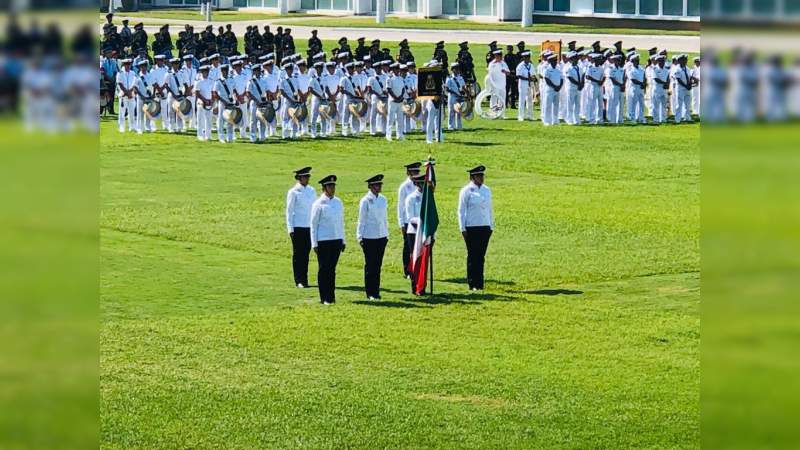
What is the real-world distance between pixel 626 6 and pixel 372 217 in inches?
2130

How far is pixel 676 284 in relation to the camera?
1917 cm

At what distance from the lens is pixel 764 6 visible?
7.75 ft

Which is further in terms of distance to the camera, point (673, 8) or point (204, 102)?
point (673, 8)

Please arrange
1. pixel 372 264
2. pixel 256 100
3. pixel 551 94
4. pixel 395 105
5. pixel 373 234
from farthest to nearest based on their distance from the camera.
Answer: pixel 551 94 → pixel 395 105 → pixel 256 100 → pixel 373 234 → pixel 372 264

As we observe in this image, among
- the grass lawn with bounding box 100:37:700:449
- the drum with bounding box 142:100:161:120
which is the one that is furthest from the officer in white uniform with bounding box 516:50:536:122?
the grass lawn with bounding box 100:37:700:449

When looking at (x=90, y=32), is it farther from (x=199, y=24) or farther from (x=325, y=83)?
(x=199, y=24)

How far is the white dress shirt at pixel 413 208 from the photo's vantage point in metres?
18.8

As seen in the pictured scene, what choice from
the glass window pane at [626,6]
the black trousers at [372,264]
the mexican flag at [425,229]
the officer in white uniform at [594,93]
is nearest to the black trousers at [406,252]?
the mexican flag at [425,229]

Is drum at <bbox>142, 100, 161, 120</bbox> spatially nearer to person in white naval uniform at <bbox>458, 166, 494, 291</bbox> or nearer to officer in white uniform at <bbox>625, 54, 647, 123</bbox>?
officer in white uniform at <bbox>625, 54, 647, 123</bbox>

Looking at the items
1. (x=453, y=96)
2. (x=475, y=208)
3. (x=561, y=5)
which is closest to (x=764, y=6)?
(x=475, y=208)

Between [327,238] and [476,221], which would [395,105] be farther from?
A: [327,238]

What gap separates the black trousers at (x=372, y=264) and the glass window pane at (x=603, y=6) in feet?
179

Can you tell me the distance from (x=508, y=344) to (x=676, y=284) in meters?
4.32

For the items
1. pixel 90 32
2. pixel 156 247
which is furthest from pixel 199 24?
pixel 90 32
